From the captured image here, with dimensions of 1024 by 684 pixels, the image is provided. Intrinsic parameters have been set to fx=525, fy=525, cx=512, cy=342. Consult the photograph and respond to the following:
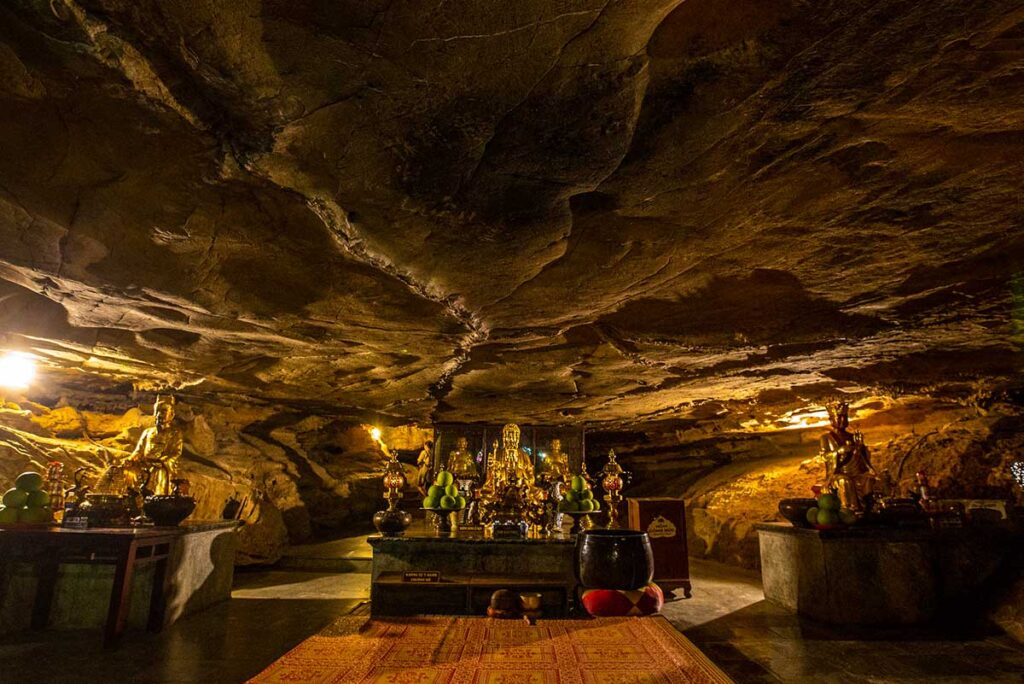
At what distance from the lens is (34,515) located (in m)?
4.94

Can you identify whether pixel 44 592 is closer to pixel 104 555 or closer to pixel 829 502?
pixel 104 555

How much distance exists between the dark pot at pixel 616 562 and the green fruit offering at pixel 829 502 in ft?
18.4


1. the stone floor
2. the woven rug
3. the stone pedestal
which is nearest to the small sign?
the stone floor

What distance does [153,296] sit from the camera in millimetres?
4219

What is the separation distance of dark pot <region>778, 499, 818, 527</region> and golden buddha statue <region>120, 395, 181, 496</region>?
7457 mm

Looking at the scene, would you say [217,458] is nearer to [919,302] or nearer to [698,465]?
[919,302]

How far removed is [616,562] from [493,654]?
588 mm

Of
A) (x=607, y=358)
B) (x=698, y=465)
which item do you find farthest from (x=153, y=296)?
(x=698, y=465)

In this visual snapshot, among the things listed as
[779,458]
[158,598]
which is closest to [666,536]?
[158,598]

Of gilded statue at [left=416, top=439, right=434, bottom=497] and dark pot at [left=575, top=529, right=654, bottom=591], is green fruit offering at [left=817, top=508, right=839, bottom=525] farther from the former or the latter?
gilded statue at [left=416, top=439, right=434, bottom=497]

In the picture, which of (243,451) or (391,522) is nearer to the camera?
(391,522)

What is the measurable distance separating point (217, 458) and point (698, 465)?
11.3 meters

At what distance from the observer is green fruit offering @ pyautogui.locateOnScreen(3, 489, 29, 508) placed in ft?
16.0

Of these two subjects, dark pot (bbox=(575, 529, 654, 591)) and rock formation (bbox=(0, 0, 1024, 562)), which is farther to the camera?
rock formation (bbox=(0, 0, 1024, 562))
